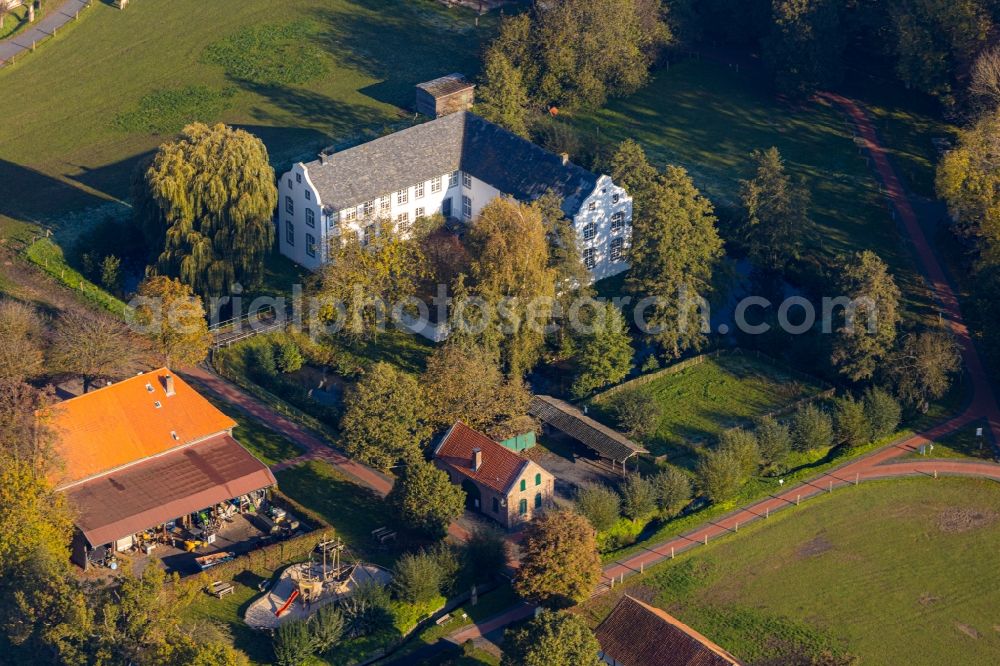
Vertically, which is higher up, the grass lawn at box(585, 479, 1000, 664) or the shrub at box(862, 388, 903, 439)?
the shrub at box(862, 388, 903, 439)

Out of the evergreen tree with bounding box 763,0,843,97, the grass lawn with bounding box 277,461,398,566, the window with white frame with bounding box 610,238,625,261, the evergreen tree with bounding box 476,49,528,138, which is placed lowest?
the grass lawn with bounding box 277,461,398,566

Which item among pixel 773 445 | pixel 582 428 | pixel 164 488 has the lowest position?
pixel 164 488

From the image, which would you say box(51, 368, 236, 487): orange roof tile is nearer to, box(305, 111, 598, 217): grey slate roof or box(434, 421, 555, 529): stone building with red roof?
box(434, 421, 555, 529): stone building with red roof

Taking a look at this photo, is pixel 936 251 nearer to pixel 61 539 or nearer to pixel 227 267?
pixel 227 267

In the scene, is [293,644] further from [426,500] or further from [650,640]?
[650,640]

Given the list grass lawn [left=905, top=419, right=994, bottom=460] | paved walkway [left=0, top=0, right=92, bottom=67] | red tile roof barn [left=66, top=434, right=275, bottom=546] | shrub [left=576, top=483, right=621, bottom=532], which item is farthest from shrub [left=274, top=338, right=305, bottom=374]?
paved walkway [left=0, top=0, right=92, bottom=67]

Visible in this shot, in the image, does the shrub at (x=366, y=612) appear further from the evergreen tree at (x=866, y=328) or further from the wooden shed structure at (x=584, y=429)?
the evergreen tree at (x=866, y=328)

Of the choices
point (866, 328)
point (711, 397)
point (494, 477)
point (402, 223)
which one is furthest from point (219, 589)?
point (866, 328)
